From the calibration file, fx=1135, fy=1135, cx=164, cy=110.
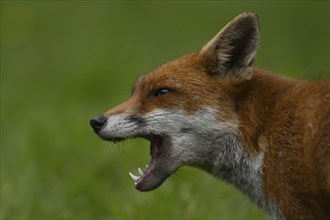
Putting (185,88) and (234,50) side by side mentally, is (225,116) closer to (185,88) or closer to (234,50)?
(185,88)

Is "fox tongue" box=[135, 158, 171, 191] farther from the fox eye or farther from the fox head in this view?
the fox eye

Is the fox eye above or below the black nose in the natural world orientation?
above

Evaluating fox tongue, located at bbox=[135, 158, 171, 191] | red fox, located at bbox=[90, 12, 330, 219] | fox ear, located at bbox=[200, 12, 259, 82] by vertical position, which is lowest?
fox tongue, located at bbox=[135, 158, 171, 191]

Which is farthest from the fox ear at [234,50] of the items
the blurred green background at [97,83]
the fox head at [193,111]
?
the blurred green background at [97,83]

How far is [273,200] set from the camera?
9.31 m

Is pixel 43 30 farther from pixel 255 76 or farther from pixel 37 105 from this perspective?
pixel 255 76

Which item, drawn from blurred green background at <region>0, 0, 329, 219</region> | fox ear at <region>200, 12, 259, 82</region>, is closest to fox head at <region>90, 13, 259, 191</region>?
fox ear at <region>200, 12, 259, 82</region>

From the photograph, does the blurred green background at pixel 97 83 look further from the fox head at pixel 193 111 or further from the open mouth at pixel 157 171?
the open mouth at pixel 157 171

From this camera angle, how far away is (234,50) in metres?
10.0

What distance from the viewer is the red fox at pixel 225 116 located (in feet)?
30.9

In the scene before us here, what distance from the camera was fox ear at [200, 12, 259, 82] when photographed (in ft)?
32.6

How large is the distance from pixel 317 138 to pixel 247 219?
119 inches

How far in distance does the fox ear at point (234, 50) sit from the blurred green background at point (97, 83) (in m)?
0.75

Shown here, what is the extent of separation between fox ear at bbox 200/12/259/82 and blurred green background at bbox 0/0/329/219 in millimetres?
750
